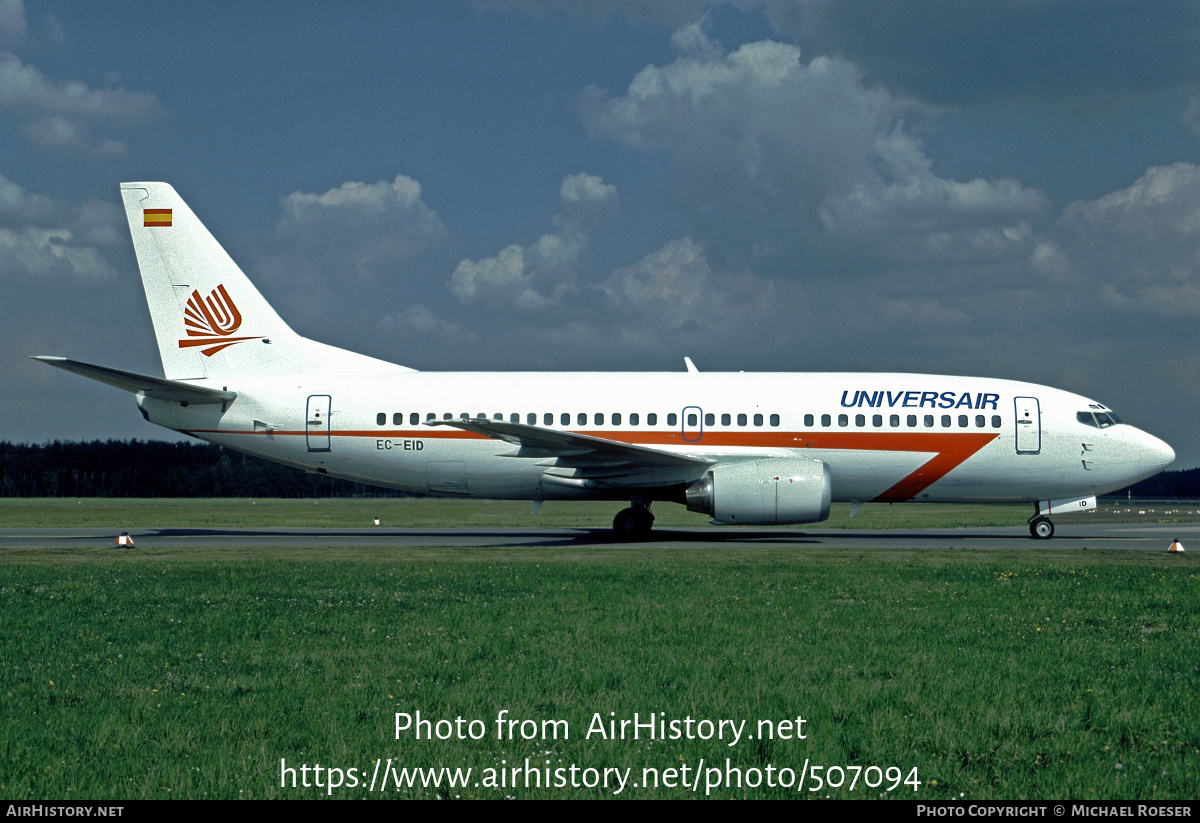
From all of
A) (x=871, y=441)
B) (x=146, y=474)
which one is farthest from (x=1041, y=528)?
(x=146, y=474)

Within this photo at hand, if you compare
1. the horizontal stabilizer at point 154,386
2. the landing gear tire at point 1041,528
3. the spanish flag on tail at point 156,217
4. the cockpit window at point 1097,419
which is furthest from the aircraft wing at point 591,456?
the cockpit window at point 1097,419

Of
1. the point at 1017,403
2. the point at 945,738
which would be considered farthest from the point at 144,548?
the point at 1017,403

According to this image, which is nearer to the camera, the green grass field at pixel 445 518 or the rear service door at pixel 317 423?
the rear service door at pixel 317 423

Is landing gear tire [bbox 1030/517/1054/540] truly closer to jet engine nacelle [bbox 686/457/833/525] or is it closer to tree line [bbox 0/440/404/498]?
jet engine nacelle [bbox 686/457/833/525]

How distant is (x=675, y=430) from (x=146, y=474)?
216ft

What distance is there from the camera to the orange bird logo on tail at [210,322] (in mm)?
24312

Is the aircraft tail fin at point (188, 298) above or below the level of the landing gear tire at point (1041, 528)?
above

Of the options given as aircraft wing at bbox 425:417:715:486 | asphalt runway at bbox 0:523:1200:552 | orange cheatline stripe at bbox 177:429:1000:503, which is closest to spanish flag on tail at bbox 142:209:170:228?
asphalt runway at bbox 0:523:1200:552

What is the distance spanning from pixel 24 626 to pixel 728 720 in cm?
752

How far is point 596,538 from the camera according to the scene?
77.1ft

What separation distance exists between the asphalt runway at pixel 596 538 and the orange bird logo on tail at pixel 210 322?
16.4 feet

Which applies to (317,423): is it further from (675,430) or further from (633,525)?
(675,430)

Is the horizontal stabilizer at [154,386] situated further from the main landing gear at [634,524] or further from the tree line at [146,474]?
the tree line at [146,474]
